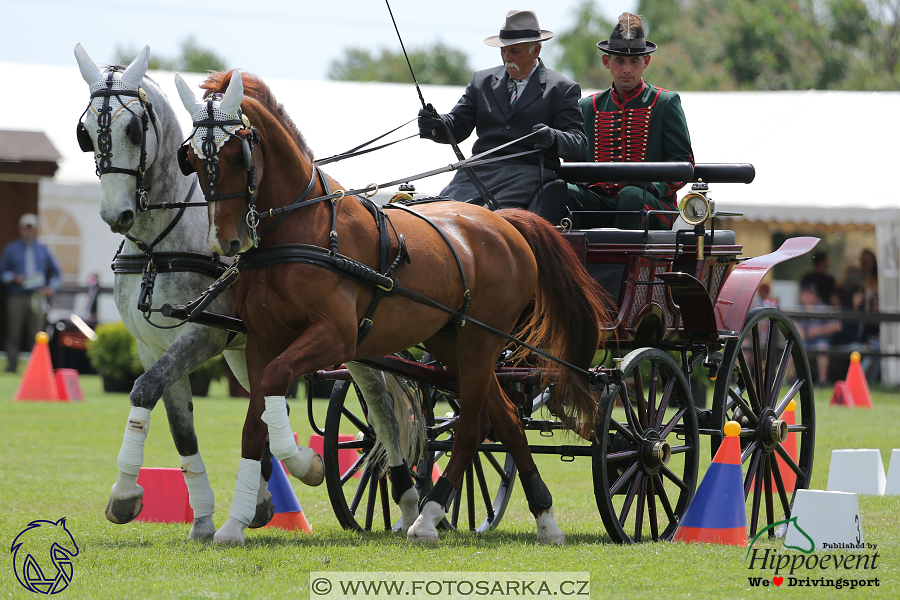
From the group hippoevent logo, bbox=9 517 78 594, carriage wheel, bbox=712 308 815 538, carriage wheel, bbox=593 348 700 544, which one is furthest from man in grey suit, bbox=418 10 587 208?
hippoevent logo, bbox=9 517 78 594

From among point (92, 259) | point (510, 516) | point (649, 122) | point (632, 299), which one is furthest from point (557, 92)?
point (92, 259)

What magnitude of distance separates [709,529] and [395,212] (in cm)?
216

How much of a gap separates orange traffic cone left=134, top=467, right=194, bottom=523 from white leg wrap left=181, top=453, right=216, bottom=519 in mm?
728

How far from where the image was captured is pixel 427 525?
5.14 metres

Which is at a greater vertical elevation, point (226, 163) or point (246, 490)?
point (226, 163)

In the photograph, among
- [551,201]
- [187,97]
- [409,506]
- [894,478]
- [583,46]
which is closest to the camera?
[187,97]

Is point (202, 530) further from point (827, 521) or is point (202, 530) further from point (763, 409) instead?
point (763, 409)

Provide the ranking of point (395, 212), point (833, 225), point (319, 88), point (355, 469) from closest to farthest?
point (395, 212) < point (355, 469) < point (833, 225) < point (319, 88)

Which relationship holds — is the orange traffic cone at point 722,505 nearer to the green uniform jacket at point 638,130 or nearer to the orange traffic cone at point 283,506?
the green uniform jacket at point 638,130

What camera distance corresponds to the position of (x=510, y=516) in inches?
279

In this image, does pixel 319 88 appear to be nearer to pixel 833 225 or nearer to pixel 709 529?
pixel 833 225

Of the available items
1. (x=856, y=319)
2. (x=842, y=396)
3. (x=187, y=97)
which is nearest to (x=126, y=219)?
(x=187, y=97)

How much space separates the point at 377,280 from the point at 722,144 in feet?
42.5

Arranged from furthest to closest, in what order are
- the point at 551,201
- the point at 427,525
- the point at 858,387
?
the point at 858,387 → the point at 551,201 → the point at 427,525
